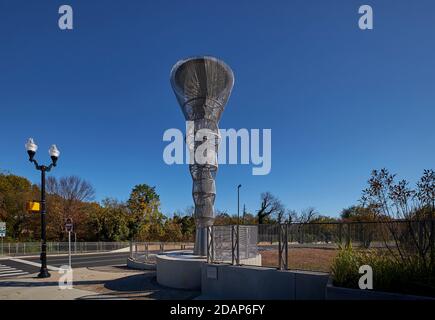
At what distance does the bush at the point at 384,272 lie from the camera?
6855mm

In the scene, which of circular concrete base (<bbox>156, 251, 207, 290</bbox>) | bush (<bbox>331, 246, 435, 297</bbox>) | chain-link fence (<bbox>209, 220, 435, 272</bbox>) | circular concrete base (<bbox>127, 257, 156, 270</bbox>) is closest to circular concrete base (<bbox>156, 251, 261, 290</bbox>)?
circular concrete base (<bbox>156, 251, 207, 290</bbox>)

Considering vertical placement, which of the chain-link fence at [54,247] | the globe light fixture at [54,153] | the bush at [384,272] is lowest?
the chain-link fence at [54,247]

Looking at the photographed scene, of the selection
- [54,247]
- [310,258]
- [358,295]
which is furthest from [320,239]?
[54,247]

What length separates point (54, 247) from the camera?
3572 centimetres

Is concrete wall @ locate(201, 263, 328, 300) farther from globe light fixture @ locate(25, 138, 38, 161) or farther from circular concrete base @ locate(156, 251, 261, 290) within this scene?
globe light fixture @ locate(25, 138, 38, 161)

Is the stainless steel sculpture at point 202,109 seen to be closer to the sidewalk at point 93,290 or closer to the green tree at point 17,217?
the sidewalk at point 93,290

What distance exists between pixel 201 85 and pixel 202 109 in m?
1.02

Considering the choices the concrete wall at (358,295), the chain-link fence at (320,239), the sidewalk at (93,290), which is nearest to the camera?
the concrete wall at (358,295)

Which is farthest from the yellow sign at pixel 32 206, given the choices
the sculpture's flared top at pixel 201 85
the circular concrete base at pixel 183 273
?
the sculpture's flared top at pixel 201 85

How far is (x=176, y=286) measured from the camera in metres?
12.4

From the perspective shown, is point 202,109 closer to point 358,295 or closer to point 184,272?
point 184,272

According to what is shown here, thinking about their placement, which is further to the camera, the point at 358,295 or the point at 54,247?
the point at 54,247

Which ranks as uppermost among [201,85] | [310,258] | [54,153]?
[201,85]
